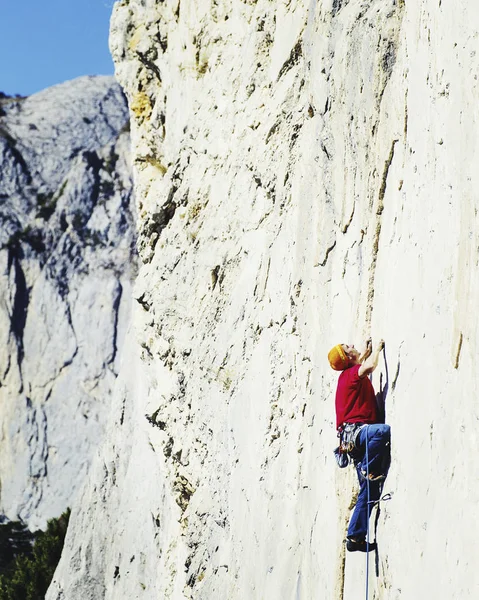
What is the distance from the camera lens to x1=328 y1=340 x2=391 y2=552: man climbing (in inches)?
300

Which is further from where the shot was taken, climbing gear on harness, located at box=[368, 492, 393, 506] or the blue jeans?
the blue jeans

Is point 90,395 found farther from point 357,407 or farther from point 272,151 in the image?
point 357,407

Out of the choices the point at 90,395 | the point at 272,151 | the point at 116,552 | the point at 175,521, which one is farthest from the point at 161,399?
the point at 90,395

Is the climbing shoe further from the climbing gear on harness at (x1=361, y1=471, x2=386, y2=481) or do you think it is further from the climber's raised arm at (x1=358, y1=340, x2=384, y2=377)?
the climber's raised arm at (x1=358, y1=340, x2=384, y2=377)

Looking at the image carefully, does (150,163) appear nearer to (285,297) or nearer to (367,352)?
(285,297)

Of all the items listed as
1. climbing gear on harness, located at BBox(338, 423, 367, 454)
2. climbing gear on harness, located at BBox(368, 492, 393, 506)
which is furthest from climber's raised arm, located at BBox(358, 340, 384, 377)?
climbing gear on harness, located at BBox(368, 492, 393, 506)

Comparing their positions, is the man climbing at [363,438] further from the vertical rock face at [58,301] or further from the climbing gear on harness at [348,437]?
the vertical rock face at [58,301]

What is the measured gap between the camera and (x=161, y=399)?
16344 mm

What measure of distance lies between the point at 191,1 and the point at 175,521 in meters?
9.51

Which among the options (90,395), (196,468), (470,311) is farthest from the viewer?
(90,395)

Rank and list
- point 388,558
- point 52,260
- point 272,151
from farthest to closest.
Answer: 1. point 52,260
2. point 272,151
3. point 388,558

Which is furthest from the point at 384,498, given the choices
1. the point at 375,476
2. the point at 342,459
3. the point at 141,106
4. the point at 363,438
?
the point at 141,106

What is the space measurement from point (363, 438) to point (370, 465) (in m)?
0.25

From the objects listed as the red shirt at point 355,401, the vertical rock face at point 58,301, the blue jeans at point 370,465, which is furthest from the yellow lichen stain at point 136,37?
the vertical rock face at point 58,301
